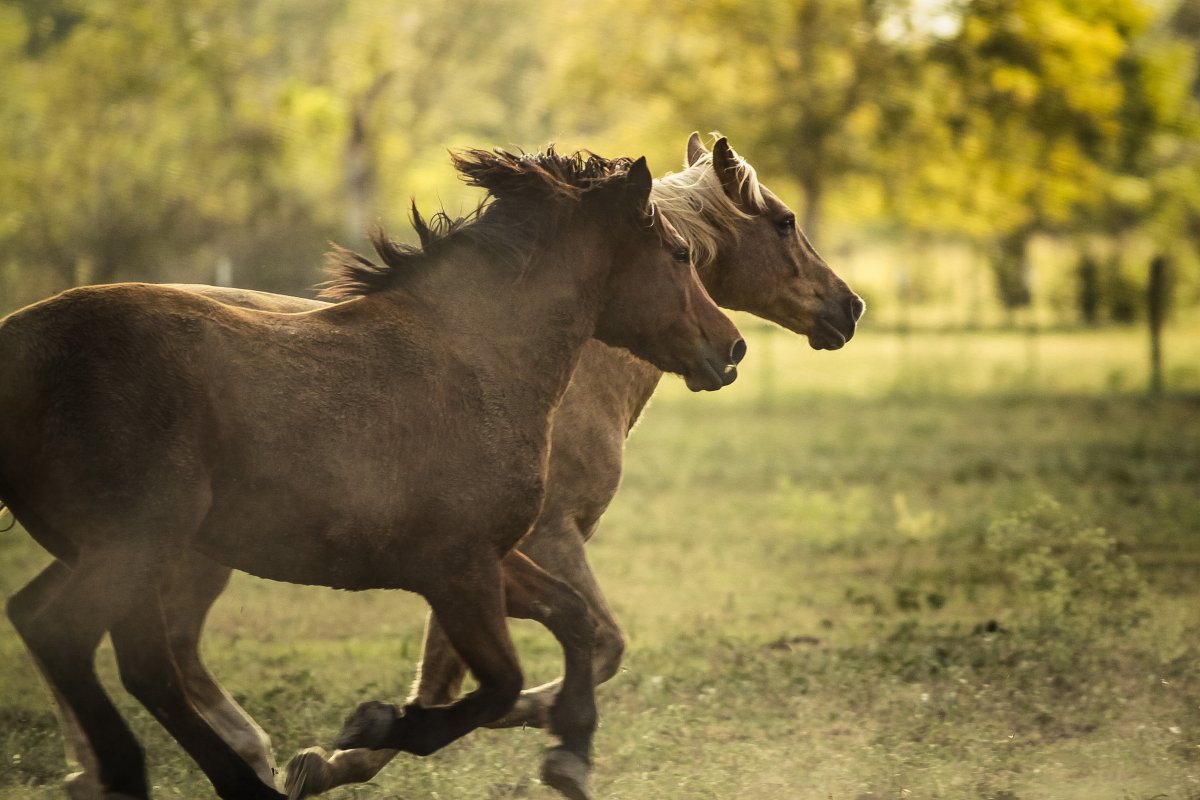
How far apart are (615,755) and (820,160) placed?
60.2 feet

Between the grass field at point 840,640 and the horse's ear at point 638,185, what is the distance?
2.18 metres

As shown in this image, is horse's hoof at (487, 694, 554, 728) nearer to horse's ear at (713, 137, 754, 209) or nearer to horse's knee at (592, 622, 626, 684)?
horse's knee at (592, 622, 626, 684)

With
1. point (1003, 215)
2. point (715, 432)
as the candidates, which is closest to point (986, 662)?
point (715, 432)

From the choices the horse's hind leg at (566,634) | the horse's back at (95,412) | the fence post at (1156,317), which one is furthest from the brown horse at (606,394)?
the fence post at (1156,317)

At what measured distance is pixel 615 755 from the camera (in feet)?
19.5

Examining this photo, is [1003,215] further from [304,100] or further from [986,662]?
[986,662]

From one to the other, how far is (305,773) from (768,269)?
313 centimetres

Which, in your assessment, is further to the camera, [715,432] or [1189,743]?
[715,432]

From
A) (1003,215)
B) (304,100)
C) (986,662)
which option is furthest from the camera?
(304,100)

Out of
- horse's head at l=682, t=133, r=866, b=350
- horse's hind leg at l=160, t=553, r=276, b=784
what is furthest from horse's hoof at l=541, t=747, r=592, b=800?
horse's head at l=682, t=133, r=866, b=350

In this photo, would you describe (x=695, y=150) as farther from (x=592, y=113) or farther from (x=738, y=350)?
(x=592, y=113)

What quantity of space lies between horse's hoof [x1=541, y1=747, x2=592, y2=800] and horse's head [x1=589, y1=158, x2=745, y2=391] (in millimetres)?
1414

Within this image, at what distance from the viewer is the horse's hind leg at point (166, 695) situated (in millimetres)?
4262

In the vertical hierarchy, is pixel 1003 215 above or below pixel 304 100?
below
